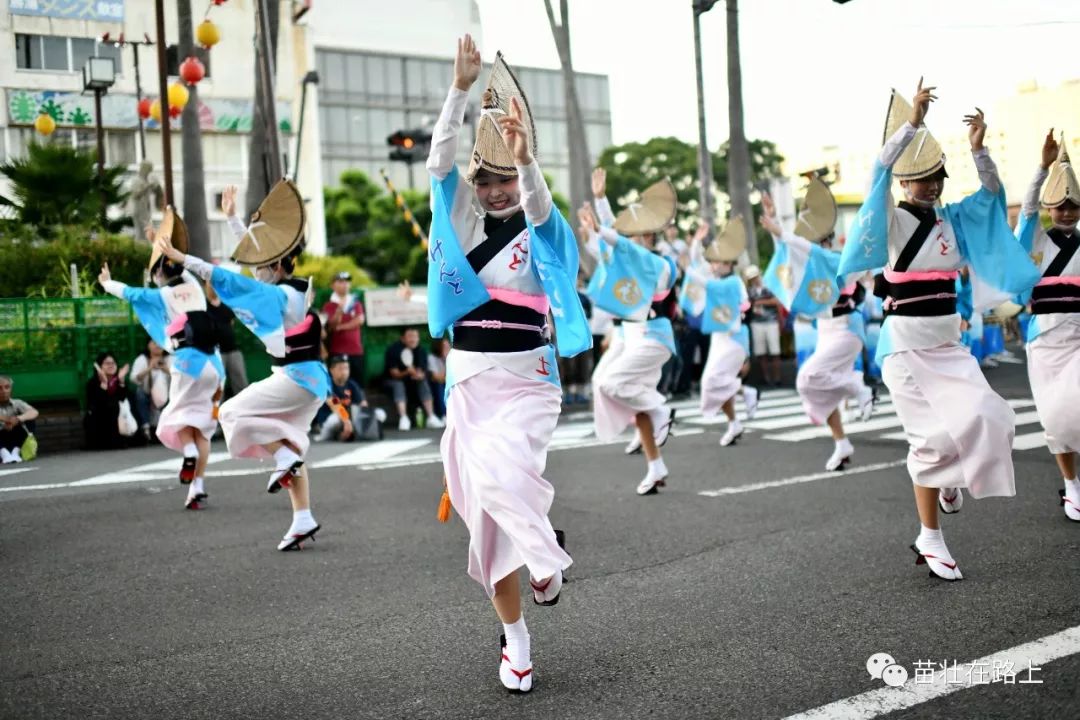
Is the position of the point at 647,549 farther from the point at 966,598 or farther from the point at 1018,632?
the point at 1018,632

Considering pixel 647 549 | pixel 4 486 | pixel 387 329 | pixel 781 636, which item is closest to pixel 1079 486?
pixel 647 549

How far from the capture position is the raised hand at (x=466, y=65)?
4004 mm

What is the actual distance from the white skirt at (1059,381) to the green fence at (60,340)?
11149 mm

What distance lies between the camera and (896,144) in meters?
5.14

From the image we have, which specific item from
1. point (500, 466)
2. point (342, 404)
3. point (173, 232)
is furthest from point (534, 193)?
point (342, 404)

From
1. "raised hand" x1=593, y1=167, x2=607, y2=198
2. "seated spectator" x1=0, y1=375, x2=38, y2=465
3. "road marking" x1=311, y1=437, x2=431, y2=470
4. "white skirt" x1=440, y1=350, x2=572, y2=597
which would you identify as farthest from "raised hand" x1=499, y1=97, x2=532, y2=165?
"seated spectator" x1=0, y1=375, x2=38, y2=465

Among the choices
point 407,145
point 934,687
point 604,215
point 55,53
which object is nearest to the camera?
point 934,687

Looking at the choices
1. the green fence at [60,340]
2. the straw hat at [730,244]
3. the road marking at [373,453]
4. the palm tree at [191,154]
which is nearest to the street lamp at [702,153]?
the straw hat at [730,244]

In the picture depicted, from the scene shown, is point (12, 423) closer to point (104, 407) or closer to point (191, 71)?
point (104, 407)

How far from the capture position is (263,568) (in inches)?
233

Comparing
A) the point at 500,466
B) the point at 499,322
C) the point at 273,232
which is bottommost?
the point at 500,466

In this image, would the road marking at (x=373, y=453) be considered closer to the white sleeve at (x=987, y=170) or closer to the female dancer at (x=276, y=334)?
the female dancer at (x=276, y=334)

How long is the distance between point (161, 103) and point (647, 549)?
→ 1234 centimetres

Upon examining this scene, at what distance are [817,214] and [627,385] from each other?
269cm
